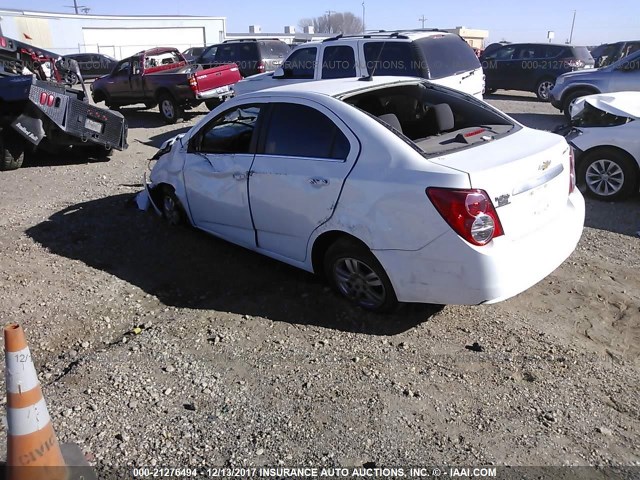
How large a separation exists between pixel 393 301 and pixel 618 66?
11613 mm

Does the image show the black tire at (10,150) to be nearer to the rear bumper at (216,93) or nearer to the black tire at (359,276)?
the rear bumper at (216,93)

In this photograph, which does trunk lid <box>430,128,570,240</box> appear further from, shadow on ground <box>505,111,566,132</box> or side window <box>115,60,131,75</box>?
side window <box>115,60,131,75</box>

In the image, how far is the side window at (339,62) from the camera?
31.7 ft

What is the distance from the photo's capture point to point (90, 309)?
169 inches

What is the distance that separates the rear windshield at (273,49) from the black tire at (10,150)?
28.4 feet

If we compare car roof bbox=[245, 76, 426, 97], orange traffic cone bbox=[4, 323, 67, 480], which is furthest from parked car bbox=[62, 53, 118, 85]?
orange traffic cone bbox=[4, 323, 67, 480]

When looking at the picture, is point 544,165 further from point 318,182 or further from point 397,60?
point 397,60

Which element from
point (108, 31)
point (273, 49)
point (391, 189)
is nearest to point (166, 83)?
point (273, 49)

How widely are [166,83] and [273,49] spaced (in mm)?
4344

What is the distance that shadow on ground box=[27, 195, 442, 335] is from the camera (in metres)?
4.11

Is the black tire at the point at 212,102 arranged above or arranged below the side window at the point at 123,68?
below

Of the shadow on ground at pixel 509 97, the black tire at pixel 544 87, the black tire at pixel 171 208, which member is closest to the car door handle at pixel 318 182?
the black tire at pixel 171 208

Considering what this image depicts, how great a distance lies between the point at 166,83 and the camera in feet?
43.1

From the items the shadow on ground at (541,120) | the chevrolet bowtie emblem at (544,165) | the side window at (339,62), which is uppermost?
the side window at (339,62)
